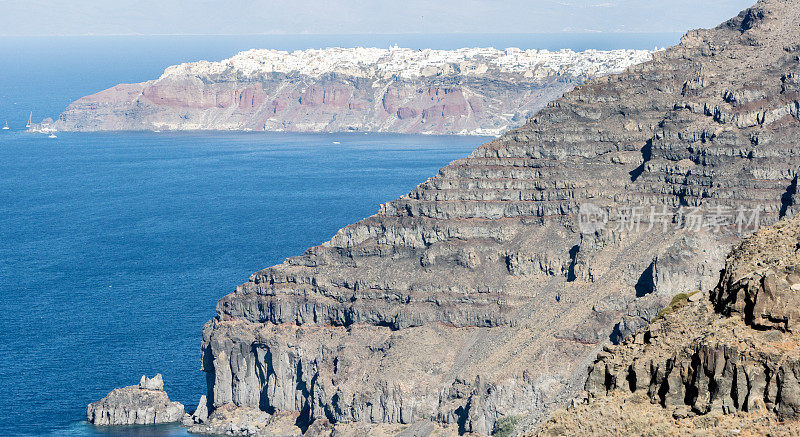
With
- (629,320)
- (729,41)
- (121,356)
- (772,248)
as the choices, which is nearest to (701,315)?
(772,248)

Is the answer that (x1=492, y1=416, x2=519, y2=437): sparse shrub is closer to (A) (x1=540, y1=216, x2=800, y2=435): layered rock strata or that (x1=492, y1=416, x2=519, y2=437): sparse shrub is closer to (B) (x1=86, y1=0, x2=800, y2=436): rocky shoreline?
(B) (x1=86, y1=0, x2=800, y2=436): rocky shoreline

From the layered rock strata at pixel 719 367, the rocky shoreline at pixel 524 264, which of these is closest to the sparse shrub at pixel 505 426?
the rocky shoreline at pixel 524 264

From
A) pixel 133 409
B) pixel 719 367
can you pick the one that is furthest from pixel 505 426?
pixel 719 367

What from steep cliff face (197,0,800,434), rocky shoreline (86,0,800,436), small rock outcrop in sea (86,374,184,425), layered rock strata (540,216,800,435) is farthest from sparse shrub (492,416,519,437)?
layered rock strata (540,216,800,435)

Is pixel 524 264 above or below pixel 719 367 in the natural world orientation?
below

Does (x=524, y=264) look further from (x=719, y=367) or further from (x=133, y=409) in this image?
(x=719, y=367)
